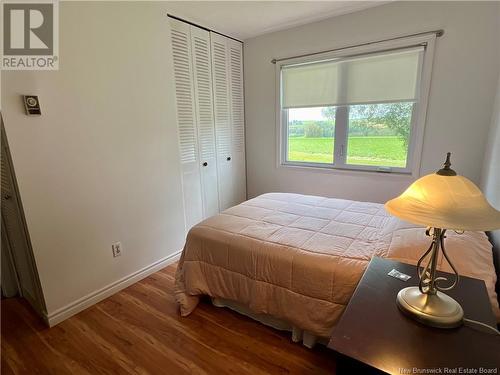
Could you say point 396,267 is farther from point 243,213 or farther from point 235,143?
point 235,143

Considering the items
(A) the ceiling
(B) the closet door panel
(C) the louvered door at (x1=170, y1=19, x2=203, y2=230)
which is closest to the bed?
(C) the louvered door at (x1=170, y1=19, x2=203, y2=230)

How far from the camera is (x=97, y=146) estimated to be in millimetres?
2055

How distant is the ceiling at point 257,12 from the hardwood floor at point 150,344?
2.63 metres

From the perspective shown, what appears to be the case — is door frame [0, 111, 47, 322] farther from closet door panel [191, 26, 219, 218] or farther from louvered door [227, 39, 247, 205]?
louvered door [227, 39, 247, 205]

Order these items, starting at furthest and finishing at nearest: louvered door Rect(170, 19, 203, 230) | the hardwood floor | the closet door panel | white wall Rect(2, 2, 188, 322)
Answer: the closet door panel → louvered door Rect(170, 19, 203, 230) → white wall Rect(2, 2, 188, 322) → the hardwood floor

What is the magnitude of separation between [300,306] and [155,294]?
1345mm

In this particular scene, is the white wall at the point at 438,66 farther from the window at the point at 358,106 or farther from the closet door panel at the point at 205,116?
the closet door panel at the point at 205,116

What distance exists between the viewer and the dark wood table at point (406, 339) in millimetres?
791

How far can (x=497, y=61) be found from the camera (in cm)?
210

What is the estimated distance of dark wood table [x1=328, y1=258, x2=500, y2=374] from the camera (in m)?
0.79

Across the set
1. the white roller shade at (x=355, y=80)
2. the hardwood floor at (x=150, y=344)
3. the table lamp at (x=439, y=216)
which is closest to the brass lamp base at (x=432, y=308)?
the table lamp at (x=439, y=216)

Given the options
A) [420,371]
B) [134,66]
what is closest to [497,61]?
[420,371]

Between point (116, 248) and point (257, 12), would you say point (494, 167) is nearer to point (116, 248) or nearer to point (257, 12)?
point (257, 12)

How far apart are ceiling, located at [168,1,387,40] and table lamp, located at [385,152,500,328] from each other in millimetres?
2259
